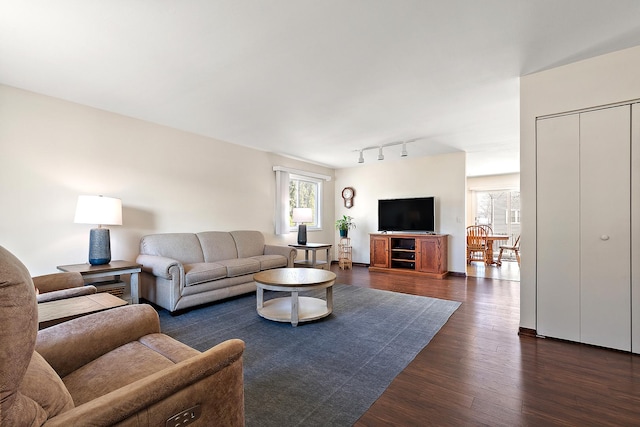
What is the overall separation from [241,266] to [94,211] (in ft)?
5.56

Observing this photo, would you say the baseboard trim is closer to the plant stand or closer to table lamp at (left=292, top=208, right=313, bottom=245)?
table lamp at (left=292, top=208, right=313, bottom=245)

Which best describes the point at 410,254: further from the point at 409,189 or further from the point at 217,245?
the point at 217,245

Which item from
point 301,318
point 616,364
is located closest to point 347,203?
point 301,318

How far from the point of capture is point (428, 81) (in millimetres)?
2725

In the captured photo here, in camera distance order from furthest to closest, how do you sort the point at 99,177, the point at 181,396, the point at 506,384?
the point at 99,177 → the point at 506,384 → the point at 181,396

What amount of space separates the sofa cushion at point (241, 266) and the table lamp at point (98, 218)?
129 centimetres

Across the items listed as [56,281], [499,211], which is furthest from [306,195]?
[499,211]

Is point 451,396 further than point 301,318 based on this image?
No

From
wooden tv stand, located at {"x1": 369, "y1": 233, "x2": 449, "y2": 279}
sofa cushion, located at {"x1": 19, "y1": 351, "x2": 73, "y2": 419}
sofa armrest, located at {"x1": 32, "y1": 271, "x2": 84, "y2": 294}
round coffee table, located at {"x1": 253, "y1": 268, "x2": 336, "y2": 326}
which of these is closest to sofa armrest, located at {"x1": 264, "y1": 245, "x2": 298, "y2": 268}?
round coffee table, located at {"x1": 253, "y1": 268, "x2": 336, "y2": 326}

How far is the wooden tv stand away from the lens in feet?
18.0

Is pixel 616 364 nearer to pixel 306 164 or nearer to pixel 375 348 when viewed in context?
pixel 375 348

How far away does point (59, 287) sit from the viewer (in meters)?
2.38

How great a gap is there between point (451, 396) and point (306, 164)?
525 cm

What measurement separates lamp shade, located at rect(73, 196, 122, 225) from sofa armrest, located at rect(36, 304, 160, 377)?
5.73 ft
